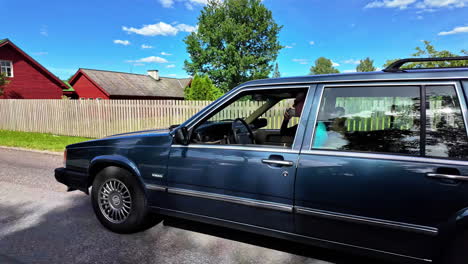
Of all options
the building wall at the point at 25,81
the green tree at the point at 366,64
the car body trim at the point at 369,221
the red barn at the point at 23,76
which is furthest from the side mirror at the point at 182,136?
the green tree at the point at 366,64

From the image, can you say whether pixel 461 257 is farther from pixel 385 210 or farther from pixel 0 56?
pixel 0 56

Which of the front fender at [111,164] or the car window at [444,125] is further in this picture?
the front fender at [111,164]

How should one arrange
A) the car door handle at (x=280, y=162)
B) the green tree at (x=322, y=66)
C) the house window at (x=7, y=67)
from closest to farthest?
the car door handle at (x=280, y=162), the house window at (x=7, y=67), the green tree at (x=322, y=66)

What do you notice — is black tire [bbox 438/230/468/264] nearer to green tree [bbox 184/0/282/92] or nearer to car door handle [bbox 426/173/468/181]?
car door handle [bbox 426/173/468/181]

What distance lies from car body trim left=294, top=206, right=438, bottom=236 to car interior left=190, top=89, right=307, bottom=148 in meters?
0.59

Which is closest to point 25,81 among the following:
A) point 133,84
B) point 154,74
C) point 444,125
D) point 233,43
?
point 133,84

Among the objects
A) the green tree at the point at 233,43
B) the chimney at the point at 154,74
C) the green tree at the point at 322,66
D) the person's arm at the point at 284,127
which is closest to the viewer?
the person's arm at the point at 284,127

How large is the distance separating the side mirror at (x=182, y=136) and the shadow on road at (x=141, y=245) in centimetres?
118

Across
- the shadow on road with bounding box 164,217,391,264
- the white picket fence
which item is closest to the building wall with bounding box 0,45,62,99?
the white picket fence

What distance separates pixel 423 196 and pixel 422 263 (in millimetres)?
529

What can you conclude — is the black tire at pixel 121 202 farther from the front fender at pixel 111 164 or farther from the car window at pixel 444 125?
the car window at pixel 444 125

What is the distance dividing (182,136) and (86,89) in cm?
3345

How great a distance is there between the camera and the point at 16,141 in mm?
11773

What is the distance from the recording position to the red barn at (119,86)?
31.7 m
